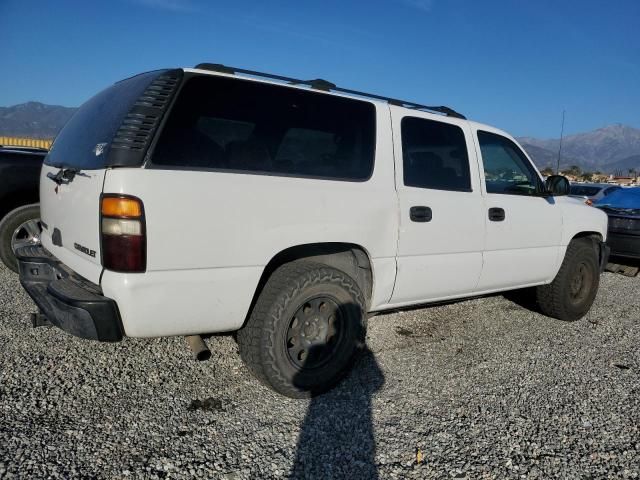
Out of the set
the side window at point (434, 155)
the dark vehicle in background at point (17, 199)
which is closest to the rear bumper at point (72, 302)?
the side window at point (434, 155)

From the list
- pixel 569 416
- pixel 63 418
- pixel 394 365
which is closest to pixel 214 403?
pixel 63 418

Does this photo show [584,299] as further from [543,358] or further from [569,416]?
[569,416]

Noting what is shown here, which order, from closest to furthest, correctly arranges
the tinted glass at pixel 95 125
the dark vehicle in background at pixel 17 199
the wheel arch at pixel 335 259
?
the tinted glass at pixel 95 125, the wheel arch at pixel 335 259, the dark vehicle in background at pixel 17 199

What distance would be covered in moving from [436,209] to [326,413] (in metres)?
1.53

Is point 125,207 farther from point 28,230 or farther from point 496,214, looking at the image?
point 28,230

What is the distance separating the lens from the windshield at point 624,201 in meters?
7.47

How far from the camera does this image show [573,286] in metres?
4.77

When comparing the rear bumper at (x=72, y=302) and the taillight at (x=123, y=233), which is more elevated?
the taillight at (x=123, y=233)

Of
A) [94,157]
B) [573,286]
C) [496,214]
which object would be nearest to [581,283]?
[573,286]

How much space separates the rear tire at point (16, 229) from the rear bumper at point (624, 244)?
7.52 metres

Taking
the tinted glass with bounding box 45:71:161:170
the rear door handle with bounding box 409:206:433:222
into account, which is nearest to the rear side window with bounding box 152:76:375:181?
the tinted glass with bounding box 45:71:161:170

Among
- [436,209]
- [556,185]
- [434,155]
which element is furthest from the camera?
[556,185]

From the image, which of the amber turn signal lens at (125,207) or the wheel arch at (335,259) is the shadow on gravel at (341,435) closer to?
the wheel arch at (335,259)

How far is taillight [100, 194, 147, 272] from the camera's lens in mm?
2174
